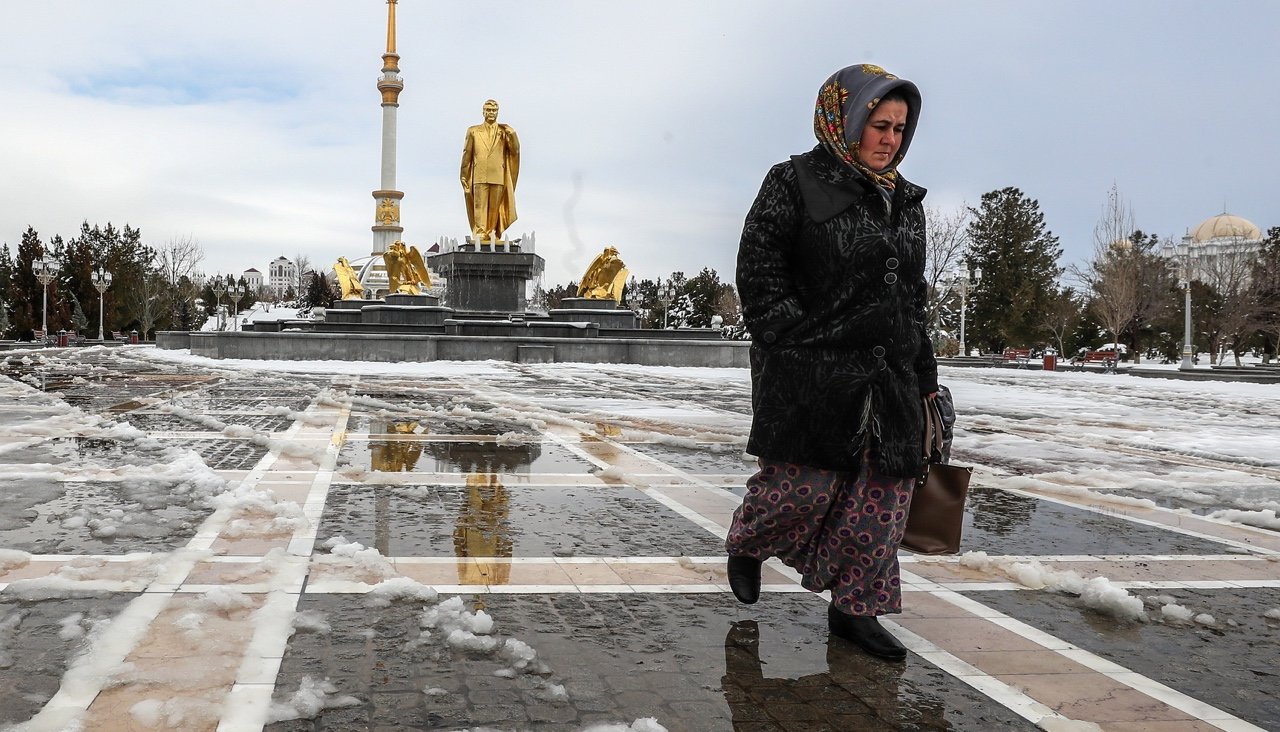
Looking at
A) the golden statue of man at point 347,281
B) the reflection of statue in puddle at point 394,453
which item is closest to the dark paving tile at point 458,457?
the reflection of statue in puddle at point 394,453

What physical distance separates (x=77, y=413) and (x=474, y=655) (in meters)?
9.25

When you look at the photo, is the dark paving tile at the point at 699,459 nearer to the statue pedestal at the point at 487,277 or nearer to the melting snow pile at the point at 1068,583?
the melting snow pile at the point at 1068,583

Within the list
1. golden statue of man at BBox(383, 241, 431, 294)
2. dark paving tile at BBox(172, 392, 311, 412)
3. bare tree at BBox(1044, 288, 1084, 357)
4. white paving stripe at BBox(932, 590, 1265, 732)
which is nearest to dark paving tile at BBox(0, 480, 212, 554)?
white paving stripe at BBox(932, 590, 1265, 732)

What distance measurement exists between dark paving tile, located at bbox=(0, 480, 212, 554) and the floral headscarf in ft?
11.1

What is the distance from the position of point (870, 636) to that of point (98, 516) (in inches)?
157

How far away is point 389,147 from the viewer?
72.8 meters

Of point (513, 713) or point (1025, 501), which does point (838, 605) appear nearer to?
point (513, 713)

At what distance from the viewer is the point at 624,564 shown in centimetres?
430

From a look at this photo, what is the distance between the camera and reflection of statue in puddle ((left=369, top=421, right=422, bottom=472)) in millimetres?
7004

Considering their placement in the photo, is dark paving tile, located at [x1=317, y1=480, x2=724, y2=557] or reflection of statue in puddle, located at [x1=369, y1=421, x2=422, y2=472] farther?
reflection of statue in puddle, located at [x1=369, y1=421, x2=422, y2=472]

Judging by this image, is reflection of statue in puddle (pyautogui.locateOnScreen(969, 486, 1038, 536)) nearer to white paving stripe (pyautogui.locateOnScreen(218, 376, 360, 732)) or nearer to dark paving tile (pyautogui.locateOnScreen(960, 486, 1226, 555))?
dark paving tile (pyautogui.locateOnScreen(960, 486, 1226, 555))

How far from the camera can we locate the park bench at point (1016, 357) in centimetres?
4347

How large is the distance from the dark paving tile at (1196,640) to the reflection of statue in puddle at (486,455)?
13.3ft

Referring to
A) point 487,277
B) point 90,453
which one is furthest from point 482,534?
point 487,277
